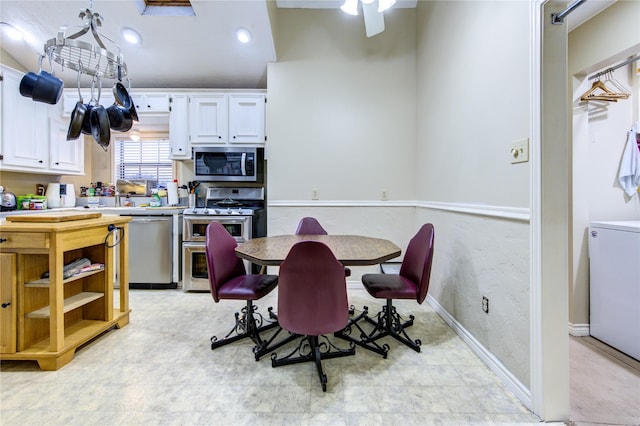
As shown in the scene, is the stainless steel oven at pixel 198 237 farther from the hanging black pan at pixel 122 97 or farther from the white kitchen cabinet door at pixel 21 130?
the white kitchen cabinet door at pixel 21 130

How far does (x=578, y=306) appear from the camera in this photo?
2.22 metres

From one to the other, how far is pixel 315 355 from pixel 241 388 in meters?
0.47

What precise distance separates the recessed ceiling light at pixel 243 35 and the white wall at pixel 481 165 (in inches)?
76.9

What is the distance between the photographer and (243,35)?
9.96 ft

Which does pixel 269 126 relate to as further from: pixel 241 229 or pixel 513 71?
pixel 513 71

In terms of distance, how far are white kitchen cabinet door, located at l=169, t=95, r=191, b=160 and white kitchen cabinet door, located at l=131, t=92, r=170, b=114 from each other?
0.29ft

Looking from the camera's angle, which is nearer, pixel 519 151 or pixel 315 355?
pixel 519 151

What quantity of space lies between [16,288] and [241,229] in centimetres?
183

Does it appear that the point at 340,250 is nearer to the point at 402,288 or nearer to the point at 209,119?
the point at 402,288

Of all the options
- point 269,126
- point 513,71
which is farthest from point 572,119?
point 269,126

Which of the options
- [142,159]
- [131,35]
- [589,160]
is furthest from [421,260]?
[142,159]

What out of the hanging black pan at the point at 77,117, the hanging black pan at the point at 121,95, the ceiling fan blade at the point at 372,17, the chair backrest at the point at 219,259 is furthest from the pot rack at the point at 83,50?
the ceiling fan blade at the point at 372,17

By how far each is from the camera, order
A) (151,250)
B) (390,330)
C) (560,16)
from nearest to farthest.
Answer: (560,16) < (390,330) < (151,250)

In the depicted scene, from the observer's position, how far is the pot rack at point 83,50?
1540mm
